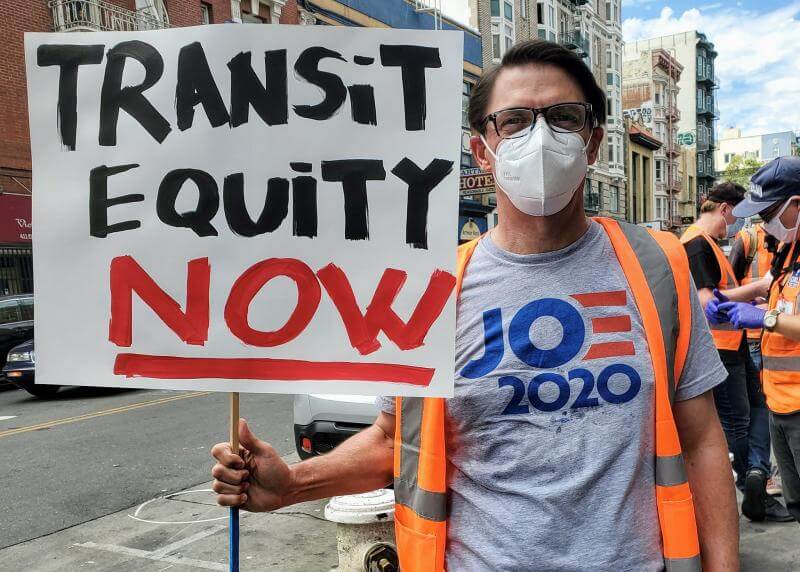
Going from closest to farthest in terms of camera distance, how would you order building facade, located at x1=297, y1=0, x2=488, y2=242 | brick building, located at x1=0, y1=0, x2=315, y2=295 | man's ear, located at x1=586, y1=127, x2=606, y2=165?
man's ear, located at x1=586, y1=127, x2=606, y2=165
brick building, located at x1=0, y1=0, x2=315, y2=295
building facade, located at x1=297, y1=0, x2=488, y2=242

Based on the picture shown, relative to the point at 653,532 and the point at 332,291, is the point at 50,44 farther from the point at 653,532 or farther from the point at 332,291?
the point at 653,532

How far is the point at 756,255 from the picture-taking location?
5.78m

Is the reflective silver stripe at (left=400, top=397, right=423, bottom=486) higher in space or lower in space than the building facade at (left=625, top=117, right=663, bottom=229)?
lower

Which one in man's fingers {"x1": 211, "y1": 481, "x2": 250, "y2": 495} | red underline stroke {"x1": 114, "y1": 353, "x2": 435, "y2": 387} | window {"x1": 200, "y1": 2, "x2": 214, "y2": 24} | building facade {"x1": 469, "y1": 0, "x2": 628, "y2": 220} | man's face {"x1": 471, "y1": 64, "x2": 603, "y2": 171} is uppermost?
building facade {"x1": 469, "y1": 0, "x2": 628, "y2": 220}

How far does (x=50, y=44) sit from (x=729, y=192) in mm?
4706

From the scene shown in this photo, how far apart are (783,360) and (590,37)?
159 ft

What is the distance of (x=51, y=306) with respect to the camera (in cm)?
160

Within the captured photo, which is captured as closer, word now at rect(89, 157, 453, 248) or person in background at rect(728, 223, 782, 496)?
word now at rect(89, 157, 453, 248)

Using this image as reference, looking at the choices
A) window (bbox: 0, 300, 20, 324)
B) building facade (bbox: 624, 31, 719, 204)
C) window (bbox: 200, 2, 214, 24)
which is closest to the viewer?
window (bbox: 0, 300, 20, 324)

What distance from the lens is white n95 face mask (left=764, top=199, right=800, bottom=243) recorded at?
10.9 ft

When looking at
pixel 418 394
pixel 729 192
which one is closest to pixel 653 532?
pixel 418 394

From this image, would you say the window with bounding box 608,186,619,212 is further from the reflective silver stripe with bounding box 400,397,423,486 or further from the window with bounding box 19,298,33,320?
the reflective silver stripe with bounding box 400,397,423,486

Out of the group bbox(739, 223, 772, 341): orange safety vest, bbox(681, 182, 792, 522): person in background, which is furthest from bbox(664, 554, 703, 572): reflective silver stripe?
bbox(739, 223, 772, 341): orange safety vest

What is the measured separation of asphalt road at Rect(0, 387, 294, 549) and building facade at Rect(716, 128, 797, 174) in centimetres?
9533
